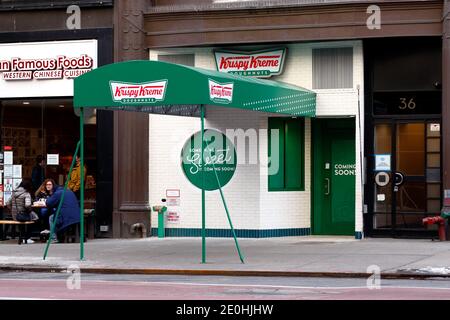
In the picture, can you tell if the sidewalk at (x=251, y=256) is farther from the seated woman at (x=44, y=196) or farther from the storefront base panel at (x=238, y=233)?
the seated woman at (x=44, y=196)

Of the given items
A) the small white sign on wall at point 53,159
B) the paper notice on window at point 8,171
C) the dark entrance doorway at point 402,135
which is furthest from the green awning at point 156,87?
the paper notice on window at point 8,171

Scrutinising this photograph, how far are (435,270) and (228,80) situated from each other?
17.8 feet

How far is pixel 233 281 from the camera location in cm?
1666

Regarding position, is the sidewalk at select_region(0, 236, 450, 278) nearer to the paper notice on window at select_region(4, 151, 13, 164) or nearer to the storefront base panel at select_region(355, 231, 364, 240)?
the storefront base panel at select_region(355, 231, 364, 240)

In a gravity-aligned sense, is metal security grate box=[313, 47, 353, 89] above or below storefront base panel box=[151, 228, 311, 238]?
above

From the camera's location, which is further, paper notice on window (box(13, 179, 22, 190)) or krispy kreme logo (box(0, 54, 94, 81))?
paper notice on window (box(13, 179, 22, 190))

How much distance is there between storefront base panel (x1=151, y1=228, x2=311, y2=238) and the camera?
2370 cm

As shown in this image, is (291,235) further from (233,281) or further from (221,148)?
(233,281)

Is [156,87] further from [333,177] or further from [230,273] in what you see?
[333,177]

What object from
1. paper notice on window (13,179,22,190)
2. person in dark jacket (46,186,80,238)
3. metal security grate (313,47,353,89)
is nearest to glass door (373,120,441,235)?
metal security grate (313,47,353,89)

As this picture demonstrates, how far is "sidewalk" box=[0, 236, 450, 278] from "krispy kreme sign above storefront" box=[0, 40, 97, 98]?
12.5 feet

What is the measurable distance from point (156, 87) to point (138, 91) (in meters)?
0.39

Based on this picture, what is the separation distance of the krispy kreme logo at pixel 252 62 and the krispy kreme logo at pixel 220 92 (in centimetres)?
431
